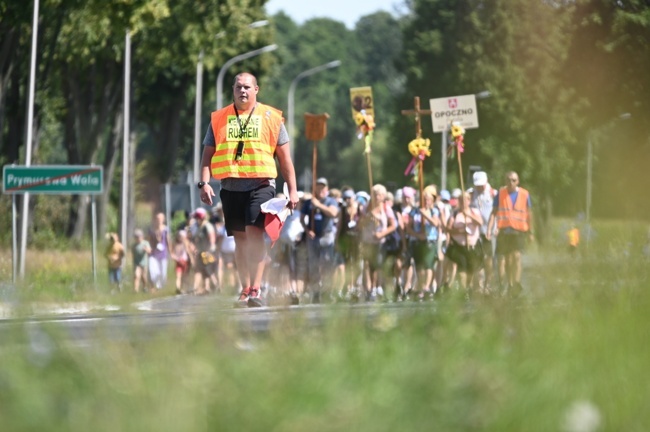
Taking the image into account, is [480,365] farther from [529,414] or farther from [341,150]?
[341,150]

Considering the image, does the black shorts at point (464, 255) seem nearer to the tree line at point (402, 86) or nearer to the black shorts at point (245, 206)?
the tree line at point (402, 86)

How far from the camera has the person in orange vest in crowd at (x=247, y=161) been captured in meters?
12.8

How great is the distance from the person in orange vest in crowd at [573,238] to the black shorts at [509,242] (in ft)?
33.4

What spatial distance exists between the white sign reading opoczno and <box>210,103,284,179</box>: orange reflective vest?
45.0 ft

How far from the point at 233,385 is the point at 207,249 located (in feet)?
72.0

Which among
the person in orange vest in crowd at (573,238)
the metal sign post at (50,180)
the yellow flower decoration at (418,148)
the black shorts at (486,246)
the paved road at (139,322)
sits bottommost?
the black shorts at (486,246)

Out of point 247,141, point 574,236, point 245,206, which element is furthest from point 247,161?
point 574,236

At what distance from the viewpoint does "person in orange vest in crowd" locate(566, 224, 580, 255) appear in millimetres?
7980

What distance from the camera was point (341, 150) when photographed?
127 metres

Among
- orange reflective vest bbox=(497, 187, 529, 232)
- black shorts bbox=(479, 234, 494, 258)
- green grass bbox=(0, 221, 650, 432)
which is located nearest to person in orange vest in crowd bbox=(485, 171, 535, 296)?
orange reflective vest bbox=(497, 187, 529, 232)

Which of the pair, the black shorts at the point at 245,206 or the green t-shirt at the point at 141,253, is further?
the green t-shirt at the point at 141,253

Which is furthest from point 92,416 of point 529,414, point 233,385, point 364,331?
point 364,331

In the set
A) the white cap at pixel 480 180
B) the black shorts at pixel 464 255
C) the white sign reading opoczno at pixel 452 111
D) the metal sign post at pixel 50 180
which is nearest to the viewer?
the black shorts at pixel 464 255

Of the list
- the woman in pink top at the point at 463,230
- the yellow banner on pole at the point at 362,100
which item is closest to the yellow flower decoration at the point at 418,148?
the woman in pink top at the point at 463,230
